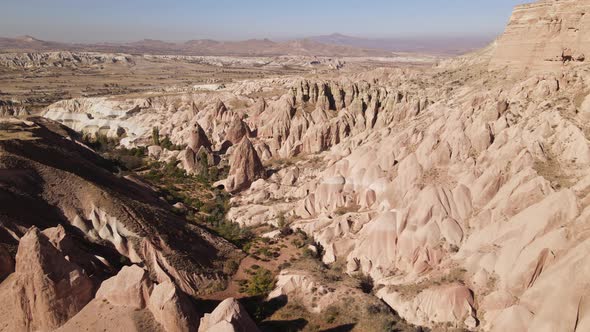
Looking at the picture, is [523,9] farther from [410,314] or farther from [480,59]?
[410,314]

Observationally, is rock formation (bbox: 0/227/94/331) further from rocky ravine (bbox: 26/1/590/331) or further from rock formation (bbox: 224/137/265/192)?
rock formation (bbox: 224/137/265/192)

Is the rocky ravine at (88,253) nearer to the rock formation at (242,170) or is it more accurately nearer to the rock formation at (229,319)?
the rock formation at (229,319)

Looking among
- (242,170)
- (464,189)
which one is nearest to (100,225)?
(242,170)

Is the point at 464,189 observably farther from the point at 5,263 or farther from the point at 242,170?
the point at 5,263

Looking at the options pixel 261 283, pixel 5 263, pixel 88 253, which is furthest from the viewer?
pixel 261 283

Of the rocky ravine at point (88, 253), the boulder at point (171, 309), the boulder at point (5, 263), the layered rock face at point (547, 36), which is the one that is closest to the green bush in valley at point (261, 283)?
the rocky ravine at point (88, 253)

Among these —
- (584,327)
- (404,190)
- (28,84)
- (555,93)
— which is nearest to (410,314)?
(584,327)

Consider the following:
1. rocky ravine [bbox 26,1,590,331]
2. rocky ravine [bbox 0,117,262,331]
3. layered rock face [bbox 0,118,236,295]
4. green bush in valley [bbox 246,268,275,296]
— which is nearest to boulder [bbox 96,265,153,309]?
rocky ravine [bbox 0,117,262,331]
